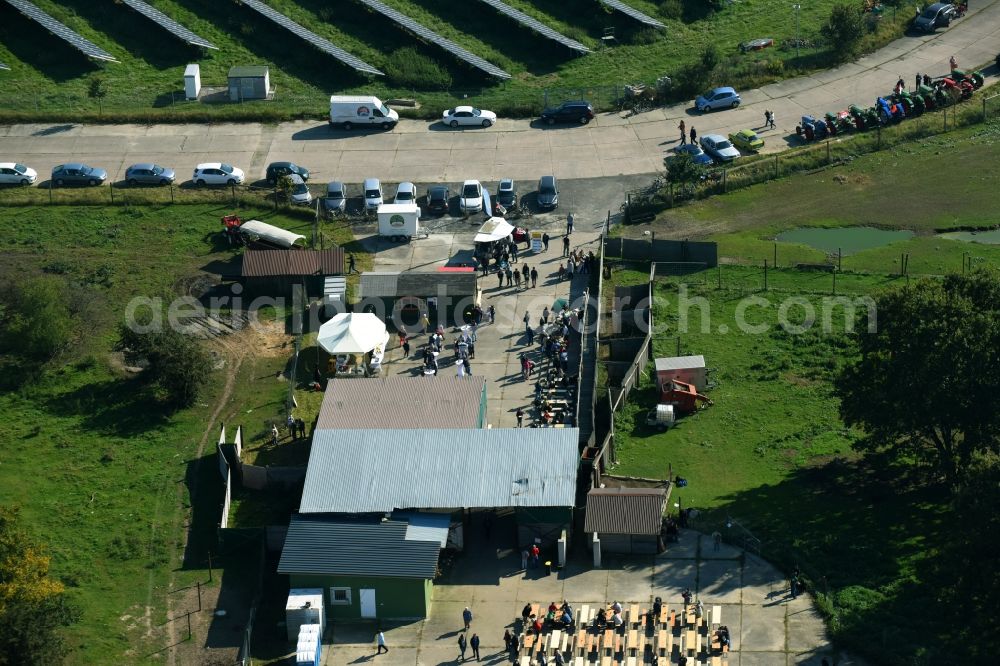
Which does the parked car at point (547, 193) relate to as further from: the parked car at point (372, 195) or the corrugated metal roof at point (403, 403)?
the corrugated metal roof at point (403, 403)

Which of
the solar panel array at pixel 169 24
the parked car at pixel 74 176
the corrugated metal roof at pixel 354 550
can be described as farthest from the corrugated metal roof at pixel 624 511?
the solar panel array at pixel 169 24

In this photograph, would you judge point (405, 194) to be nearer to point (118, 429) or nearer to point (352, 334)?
point (352, 334)

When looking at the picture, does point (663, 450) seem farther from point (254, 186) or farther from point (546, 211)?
point (254, 186)

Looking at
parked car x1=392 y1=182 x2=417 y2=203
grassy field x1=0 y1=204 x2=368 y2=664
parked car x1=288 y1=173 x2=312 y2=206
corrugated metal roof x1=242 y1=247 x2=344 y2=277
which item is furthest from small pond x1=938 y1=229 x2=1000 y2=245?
parked car x1=288 y1=173 x2=312 y2=206

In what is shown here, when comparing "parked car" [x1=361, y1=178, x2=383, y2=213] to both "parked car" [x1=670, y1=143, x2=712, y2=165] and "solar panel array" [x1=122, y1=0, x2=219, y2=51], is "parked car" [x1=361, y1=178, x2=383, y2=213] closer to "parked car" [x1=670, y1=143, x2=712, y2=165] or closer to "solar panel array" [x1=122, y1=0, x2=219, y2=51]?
"parked car" [x1=670, y1=143, x2=712, y2=165]

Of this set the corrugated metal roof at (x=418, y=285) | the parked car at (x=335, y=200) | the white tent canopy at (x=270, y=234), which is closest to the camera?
the corrugated metal roof at (x=418, y=285)

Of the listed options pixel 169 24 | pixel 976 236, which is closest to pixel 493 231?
pixel 976 236
